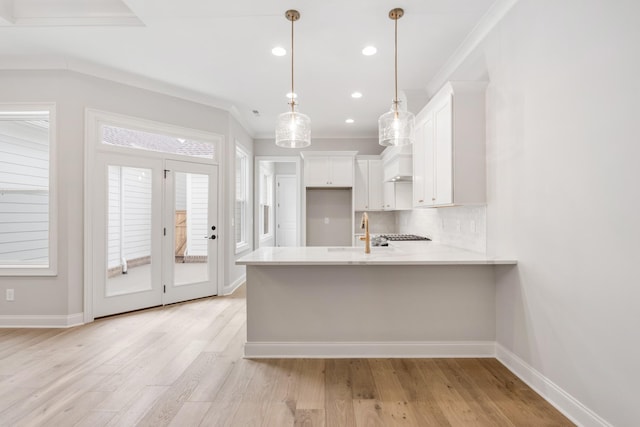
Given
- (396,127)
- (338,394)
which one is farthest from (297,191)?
(338,394)

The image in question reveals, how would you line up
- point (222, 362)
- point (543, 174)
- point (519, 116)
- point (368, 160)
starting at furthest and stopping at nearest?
point (368, 160)
point (222, 362)
point (519, 116)
point (543, 174)

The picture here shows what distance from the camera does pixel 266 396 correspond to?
212cm

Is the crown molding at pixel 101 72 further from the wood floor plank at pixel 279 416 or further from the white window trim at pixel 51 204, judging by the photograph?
the wood floor plank at pixel 279 416

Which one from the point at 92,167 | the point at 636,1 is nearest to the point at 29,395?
the point at 92,167

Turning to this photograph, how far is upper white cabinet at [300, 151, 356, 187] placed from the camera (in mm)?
5965

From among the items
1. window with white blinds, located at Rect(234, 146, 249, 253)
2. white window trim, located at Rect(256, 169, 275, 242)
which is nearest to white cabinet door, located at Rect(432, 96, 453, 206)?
window with white blinds, located at Rect(234, 146, 249, 253)

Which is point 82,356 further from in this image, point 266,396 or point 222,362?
point 266,396

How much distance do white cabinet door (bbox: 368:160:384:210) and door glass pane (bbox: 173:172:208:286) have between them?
2.90 m

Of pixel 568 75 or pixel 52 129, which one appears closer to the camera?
pixel 568 75

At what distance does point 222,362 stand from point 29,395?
1242 millimetres

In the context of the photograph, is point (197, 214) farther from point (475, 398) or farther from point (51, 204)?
point (475, 398)

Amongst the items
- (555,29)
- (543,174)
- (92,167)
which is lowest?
(543,174)

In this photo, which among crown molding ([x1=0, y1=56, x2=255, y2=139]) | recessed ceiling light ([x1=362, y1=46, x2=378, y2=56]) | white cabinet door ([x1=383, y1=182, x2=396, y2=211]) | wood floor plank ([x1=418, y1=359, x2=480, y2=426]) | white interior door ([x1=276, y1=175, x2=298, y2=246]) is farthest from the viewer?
white interior door ([x1=276, y1=175, x2=298, y2=246])

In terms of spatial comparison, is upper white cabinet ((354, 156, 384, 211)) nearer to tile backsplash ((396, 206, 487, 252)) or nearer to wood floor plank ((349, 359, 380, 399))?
tile backsplash ((396, 206, 487, 252))
